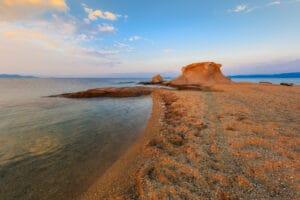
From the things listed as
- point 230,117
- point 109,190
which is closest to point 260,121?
point 230,117

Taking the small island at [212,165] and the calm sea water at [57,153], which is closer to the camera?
the small island at [212,165]

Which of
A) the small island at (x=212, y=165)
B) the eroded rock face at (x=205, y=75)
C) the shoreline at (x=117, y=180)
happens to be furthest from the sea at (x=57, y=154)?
the eroded rock face at (x=205, y=75)

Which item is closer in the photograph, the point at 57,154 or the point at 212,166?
the point at 212,166

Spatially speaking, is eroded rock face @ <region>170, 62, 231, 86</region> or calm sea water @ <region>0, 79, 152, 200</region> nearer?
calm sea water @ <region>0, 79, 152, 200</region>

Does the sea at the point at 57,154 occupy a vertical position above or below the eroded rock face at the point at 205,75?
below

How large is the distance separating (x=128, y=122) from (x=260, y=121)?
7.31 metres

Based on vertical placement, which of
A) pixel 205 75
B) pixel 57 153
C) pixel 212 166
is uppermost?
pixel 205 75

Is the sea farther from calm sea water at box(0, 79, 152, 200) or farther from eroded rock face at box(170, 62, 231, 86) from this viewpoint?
eroded rock face at box(170, 62, 231, 86)

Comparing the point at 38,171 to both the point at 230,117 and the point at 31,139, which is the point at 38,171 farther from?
the point at 230,117

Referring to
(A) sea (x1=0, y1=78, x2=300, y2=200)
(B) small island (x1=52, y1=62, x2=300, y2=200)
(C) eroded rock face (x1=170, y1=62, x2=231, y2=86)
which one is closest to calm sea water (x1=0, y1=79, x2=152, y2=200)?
(A) sea (x1=0, y1=78, x2=300, y2=200)

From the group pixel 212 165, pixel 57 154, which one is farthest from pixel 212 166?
pixel 57 154

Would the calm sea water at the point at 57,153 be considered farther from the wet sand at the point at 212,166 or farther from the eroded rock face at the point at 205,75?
the eroded rock face at the point at 205,75

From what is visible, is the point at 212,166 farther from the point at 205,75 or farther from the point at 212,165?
the point at 205,75

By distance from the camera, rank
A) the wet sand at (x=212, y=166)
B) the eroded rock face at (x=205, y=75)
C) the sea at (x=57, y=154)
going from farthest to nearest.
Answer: the eroded rock face at (x=205, y=75) < the sea at (x=57, y=154) < the wet sand at (x=212, y=166)
